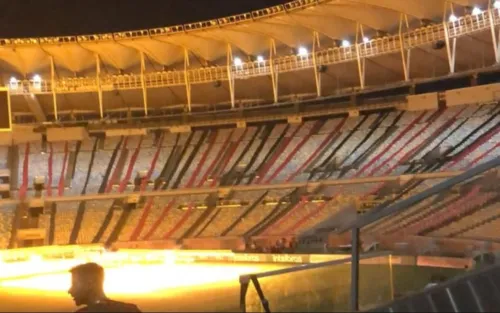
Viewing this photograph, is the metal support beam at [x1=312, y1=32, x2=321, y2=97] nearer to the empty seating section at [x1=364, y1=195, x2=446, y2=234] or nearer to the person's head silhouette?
the empty seating section at [x1=364, y1=195, x2=446, y2=234]

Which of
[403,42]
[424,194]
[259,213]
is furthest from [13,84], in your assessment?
[424,194]

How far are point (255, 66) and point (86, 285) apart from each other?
82.4ft

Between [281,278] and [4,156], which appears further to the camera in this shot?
[4,156]

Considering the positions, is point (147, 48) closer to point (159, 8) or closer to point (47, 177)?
point (159, 8)

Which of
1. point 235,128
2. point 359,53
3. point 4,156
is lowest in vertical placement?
point 4,156

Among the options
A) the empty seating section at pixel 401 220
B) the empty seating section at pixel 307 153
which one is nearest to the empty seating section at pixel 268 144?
the empty seating section at pixel 307 153

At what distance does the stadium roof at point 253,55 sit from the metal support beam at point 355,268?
63.9 ft

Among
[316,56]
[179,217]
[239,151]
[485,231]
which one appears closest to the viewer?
[485,231]

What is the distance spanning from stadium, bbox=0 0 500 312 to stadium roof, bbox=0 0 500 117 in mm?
75

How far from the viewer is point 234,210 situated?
2489 cm

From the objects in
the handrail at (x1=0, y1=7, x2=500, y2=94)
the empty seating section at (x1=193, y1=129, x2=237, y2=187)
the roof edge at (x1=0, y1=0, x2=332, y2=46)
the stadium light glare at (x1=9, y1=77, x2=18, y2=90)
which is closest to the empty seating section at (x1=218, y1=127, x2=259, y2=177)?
the empty seating section at (x1=193, y1=129, x2=237, y2=187)

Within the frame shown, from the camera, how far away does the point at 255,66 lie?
93.9 ft

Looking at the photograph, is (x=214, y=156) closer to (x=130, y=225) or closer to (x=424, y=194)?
(x=130, y=225)

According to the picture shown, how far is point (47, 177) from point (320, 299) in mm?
25007
